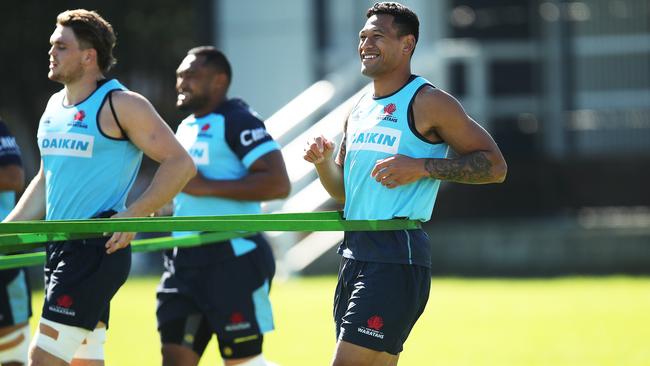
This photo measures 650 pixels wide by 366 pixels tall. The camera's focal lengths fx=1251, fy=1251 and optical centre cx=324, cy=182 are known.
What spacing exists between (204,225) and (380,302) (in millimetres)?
1083

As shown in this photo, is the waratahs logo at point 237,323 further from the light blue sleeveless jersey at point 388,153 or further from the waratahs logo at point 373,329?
the waratahs logo at point 373,329

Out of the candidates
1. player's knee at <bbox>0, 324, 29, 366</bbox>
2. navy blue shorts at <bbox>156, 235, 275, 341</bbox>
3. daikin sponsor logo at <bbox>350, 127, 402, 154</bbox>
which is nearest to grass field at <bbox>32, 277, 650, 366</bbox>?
player's knee at <bbox>0, 324, 29, 366</bbox>

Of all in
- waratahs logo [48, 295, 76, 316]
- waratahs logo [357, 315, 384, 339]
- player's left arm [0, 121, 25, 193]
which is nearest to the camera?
waratahs logo [357, 315, 384, 339]

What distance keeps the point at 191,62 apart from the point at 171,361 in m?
2.10

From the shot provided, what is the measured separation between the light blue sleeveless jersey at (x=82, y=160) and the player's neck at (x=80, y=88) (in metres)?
0.04

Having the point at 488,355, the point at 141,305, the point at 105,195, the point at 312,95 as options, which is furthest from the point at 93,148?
the point at 312,95

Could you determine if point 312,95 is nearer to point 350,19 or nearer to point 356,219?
point 350,19

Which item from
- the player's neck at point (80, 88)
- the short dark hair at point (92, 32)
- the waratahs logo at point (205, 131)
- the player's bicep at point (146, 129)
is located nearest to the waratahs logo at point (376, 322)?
the player's bicep at point (146, 129)

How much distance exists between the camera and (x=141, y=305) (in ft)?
51.9

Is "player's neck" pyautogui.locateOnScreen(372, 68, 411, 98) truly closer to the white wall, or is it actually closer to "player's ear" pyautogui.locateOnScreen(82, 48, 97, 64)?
"player's ear" pyautogui.locateOnScreen(82, 48, 97, 64)

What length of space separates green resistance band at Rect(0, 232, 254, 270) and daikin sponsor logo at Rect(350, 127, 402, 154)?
166cm

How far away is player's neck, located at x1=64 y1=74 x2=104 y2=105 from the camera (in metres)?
7.38

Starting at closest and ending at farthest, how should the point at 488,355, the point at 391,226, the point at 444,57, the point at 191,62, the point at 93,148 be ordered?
the point at 391,226, the point at 93,148, the point at 191,62, the point at 488,355, the point at 444,57

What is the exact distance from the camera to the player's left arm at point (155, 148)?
283 inches
